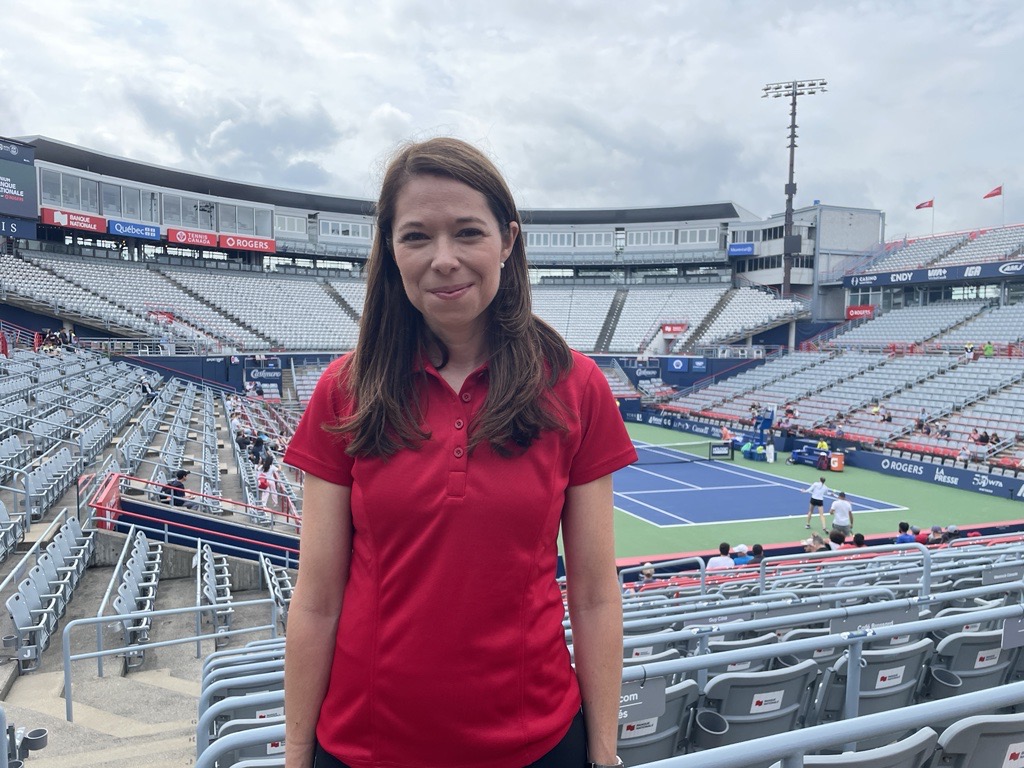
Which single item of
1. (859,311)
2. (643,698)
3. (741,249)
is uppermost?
(741,249)

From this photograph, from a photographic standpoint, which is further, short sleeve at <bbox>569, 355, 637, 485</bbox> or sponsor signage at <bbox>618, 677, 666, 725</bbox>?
sponsor signage at <bbox>618, 677, 666, 725</bbox>

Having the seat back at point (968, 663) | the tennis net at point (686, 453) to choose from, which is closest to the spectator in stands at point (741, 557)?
the seat back at point (968, 663)

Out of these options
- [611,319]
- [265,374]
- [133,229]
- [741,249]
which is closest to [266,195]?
[133,229]

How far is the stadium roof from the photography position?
41156mm

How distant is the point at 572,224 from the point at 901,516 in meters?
42.5

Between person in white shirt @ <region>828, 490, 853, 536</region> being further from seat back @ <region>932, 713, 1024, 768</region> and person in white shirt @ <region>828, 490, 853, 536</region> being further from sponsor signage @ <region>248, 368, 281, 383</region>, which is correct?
sponsor signage @ <region>248, 368, 281, 383</region>

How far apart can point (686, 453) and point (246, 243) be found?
1305 inches

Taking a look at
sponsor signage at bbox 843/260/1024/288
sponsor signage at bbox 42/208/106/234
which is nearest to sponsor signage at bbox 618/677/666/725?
sponsor signage at bbox 843/260/1024/288

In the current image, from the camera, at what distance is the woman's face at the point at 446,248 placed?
1.66 metres

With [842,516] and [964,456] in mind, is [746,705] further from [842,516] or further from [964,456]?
[964,456]

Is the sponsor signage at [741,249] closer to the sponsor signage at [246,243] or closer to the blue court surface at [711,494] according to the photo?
the blue court surface at [711,494]

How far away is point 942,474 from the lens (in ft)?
71.2

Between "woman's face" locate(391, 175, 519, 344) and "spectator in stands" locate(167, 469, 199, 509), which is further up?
"woman's face" locate(391, 175, 519, 344)

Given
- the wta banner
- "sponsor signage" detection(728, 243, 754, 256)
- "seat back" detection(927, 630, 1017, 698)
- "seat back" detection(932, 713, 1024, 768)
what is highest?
"sponsor signage" detection(728, 243, 754, 256)
